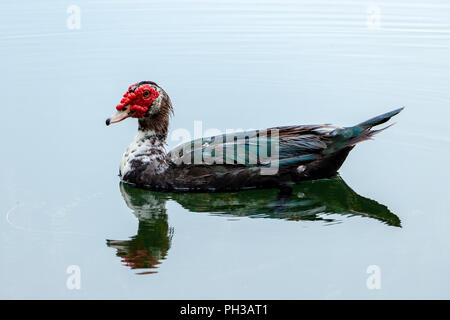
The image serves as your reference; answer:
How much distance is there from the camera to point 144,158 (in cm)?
823

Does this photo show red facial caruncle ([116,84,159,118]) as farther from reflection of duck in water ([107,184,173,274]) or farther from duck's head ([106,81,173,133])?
reflection of duck in water ([107,184,173,274])

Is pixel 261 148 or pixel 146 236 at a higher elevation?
pixel 261 148

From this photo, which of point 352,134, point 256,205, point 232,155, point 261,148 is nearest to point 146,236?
point 256,205

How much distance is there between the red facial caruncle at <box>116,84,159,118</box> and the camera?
319 inches

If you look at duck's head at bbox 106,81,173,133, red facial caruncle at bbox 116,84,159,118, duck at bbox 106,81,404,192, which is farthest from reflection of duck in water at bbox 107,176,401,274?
red facial caruncle at bbox 116,84,159,118

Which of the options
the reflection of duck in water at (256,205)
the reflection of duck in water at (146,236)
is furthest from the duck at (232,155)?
the reflection of duck in water at (146,236)

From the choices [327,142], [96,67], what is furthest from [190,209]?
[96,67]

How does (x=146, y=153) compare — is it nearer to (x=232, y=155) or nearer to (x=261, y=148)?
(x=232, y=155)

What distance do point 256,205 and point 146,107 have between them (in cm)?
176

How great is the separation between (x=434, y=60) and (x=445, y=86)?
1381mm

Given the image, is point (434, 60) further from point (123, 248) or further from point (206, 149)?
point (123, 248)

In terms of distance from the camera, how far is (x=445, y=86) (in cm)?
1141

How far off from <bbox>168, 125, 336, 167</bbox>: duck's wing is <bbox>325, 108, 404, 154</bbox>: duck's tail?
3.7 inches

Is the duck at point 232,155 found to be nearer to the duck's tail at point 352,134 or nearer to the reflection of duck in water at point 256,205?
the duck's tail at point 352,134
